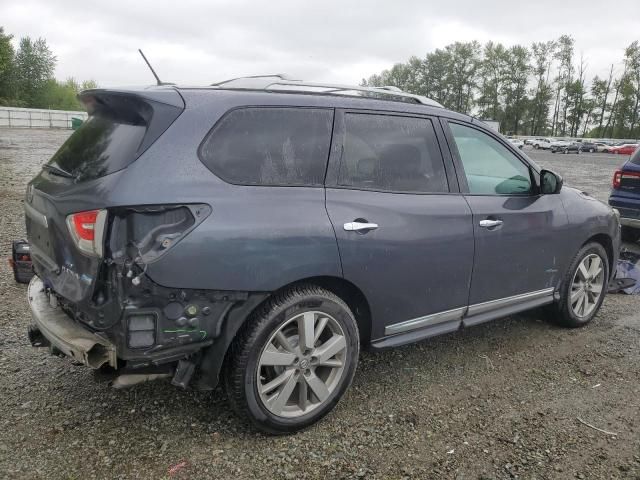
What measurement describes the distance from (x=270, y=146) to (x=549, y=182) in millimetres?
2289

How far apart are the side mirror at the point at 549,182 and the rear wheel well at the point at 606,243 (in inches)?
30.6

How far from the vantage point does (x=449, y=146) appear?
360cm

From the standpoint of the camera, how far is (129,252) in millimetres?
2404

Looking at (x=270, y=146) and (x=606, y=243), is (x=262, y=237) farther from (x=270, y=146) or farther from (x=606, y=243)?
(x=606, y=243)

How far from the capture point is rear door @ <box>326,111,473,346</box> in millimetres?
3014

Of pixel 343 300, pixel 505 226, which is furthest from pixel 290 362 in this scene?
pixel 505 226

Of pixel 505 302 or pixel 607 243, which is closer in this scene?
pixel 505 302

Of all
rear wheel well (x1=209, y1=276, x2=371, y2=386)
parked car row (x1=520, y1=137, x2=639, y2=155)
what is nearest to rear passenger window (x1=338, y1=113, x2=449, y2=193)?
rear wheel well (x1=209, y1=276, x2=371, y2=386)

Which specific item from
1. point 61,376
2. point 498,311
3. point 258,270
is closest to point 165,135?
point 258,270

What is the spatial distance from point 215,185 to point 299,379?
112 centimetres

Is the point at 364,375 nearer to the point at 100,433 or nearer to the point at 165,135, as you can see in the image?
the point at 100,433

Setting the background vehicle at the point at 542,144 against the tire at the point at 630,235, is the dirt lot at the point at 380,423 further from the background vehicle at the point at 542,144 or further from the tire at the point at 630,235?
the background vehicle at the point at 542,144

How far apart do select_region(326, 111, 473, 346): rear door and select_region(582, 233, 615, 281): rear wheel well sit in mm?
1754

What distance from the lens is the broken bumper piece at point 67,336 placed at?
99.0 inches
